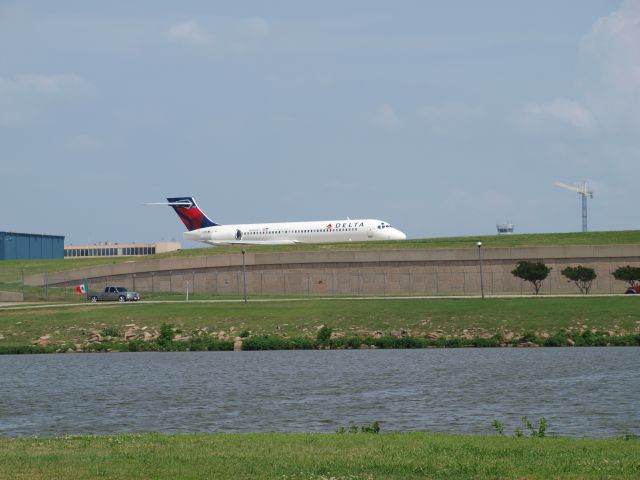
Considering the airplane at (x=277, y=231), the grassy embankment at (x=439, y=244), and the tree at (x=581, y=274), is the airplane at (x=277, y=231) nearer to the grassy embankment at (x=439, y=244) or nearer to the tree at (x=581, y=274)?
the grassy embankment at (x=439, y=244)

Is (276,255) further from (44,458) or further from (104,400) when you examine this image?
(44,458)

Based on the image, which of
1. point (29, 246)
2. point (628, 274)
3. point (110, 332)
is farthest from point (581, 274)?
point (29, 246)

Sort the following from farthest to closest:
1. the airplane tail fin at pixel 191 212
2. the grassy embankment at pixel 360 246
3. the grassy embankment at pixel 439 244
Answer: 1. the airplane tail fin at pixel 191 212
2. the grassy embankment at pixel 439 244
3. the grassy embankment at pixel 360 246

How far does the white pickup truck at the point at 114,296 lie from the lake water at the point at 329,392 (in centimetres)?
3616

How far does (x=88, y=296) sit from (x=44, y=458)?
76784 mm

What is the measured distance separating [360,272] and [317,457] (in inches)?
3173

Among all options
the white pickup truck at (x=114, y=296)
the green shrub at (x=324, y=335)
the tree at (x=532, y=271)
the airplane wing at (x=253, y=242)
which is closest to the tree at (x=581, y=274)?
the tree at (x=532, y=271)

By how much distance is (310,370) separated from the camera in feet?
149

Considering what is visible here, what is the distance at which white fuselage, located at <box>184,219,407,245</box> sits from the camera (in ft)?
373

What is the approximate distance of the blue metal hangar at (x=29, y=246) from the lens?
154625 mm

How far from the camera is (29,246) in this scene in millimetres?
162375

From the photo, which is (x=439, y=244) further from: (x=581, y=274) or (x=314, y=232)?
(x=581, y=274)

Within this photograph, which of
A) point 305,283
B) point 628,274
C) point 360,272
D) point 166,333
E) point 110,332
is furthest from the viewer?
point 305,283

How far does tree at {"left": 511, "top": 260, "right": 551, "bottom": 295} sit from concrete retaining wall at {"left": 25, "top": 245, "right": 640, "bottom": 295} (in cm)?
384
